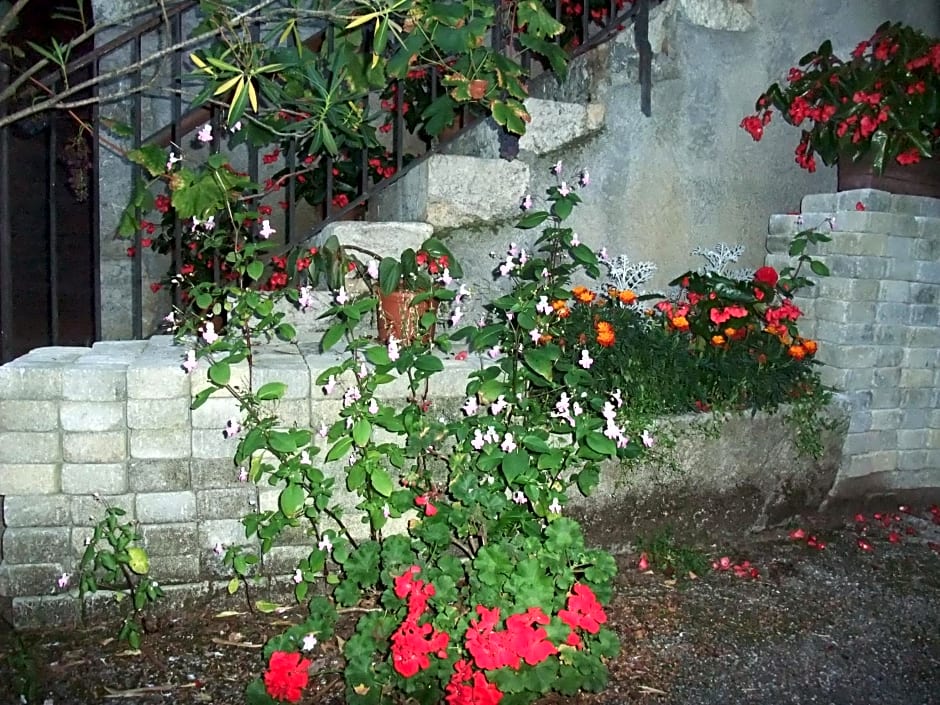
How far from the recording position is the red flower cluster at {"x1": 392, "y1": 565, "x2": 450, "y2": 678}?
2.00 metres

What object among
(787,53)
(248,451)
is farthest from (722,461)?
(787,53)

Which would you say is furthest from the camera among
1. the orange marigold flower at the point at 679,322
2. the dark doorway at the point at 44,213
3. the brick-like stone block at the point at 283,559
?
the dark doorway at the point at 44,213

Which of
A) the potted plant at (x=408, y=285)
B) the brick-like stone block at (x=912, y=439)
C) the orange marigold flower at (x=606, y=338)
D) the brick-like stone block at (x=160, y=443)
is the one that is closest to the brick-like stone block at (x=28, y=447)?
the brick-like stone block at (x=160, y=443)

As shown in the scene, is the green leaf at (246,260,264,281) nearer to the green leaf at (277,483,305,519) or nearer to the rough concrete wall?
the green leaf at (277,483,305,519)

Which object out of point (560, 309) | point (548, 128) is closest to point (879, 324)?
point (560, 309)

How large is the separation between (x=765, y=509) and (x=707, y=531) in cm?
27

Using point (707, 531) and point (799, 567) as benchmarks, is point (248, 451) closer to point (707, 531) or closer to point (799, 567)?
point (707, 531)

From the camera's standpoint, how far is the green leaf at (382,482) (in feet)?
7.79

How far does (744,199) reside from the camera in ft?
12.7

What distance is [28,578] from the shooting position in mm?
2402

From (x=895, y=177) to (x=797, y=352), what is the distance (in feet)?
2.56

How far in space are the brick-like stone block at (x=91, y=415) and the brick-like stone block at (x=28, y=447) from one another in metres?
0.06

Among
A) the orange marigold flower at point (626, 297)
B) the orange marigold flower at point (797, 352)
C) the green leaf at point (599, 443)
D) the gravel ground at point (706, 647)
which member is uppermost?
the orange marigold flower at point (626, 297)

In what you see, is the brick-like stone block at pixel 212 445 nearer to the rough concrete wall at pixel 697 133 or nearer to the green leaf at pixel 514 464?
the green leaf at pixel 514 464
